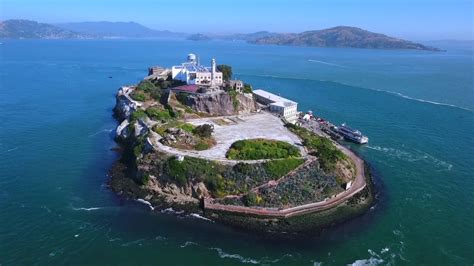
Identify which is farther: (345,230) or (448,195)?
(448,195)

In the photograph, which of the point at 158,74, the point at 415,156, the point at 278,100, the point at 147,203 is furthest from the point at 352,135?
the point at 158,74

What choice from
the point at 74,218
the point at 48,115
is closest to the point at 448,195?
the point at 74,218

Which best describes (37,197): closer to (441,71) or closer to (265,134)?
(265,134)

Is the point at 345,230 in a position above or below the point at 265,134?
below

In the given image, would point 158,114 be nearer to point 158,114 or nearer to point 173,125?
point 158,114

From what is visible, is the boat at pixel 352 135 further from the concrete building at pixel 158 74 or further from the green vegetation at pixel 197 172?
the concrete building at pixel 158 74

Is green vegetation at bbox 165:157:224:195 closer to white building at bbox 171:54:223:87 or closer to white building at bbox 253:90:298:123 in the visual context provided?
white building at bbox 253:90:298:123
